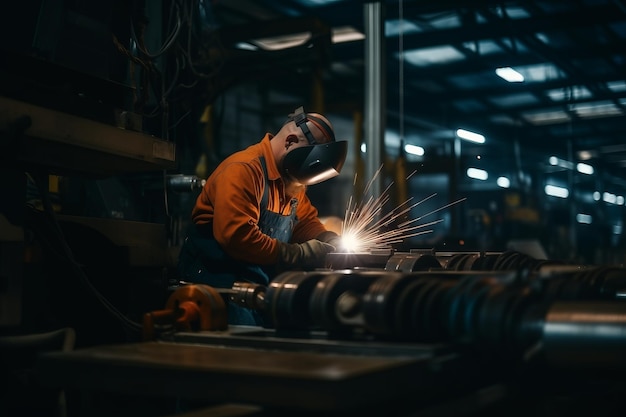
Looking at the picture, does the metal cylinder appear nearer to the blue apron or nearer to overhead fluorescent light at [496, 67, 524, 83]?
the blue apron

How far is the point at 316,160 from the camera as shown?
317cm

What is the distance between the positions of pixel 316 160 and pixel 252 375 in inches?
81.4

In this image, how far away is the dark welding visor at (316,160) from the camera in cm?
316

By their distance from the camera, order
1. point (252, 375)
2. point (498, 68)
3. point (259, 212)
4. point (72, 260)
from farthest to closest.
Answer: point (498, 68)
point (259, 212)
point (72, 260)
point (252, 375)

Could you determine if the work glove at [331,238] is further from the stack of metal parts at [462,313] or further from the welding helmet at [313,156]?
the stack of metal parts at [462,313]

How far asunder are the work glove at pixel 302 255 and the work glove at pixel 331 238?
0.17 metres

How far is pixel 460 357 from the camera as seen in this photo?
1408 mm

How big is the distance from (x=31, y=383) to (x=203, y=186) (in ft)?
5.08

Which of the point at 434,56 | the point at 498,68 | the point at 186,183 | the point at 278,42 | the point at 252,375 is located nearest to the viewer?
the point at 252,375

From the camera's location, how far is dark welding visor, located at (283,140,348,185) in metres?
3.16

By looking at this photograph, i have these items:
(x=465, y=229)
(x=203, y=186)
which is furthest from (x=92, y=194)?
(x=465, y=229)

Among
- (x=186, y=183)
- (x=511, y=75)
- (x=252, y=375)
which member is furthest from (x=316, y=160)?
(x=511, y=75)

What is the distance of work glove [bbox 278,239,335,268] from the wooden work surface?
5.25 ft

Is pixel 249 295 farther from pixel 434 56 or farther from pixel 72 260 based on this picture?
pixel 434 56
